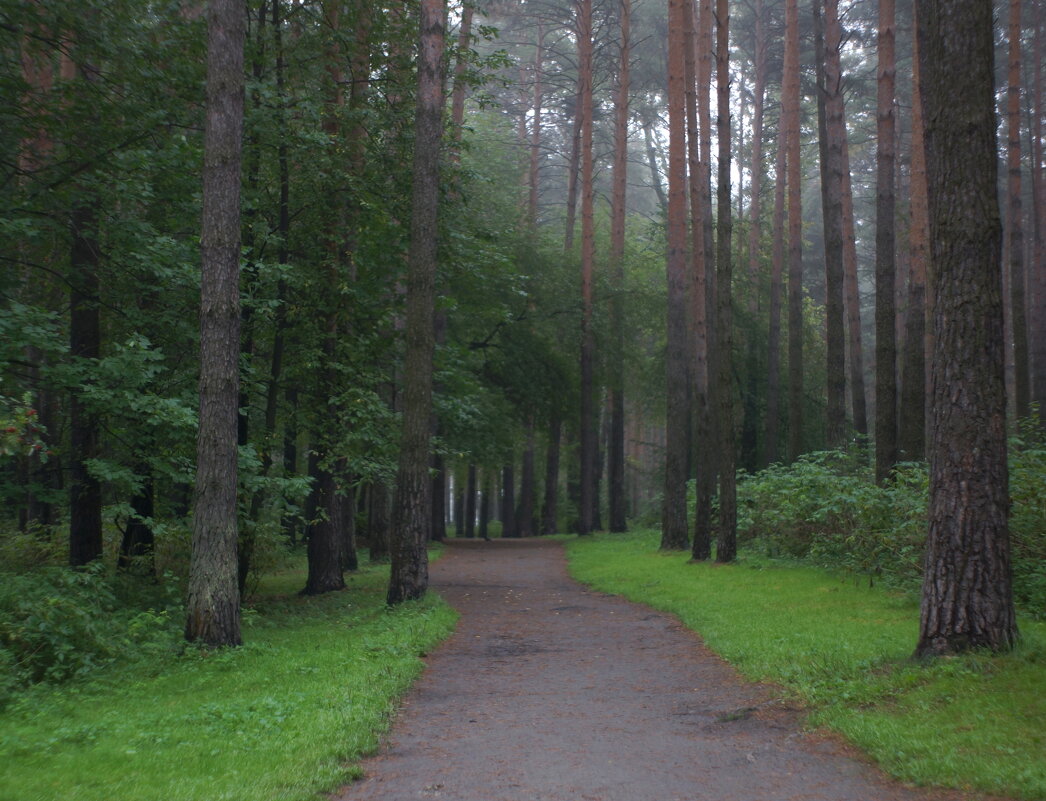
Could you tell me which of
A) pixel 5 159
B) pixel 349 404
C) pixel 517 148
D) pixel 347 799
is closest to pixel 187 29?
pixel 5 159

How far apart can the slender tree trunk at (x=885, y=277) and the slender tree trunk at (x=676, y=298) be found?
16.6ft

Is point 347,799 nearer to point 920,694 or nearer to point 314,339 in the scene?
point 920,694

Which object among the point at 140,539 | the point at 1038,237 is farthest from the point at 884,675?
the point at 1038,237

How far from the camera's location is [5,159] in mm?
11781

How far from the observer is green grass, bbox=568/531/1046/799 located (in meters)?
5.47

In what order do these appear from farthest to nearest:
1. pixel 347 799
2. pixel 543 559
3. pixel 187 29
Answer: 1. pixel 543 559
2. pixel 187 29
3. pixel 347 799

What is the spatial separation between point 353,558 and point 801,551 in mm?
10214

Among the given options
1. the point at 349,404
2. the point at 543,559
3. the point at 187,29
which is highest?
the point at 187,29

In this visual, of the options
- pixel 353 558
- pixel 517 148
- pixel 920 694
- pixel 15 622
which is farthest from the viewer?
pixel 517 148

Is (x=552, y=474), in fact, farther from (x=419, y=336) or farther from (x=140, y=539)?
(x=419, y=336)

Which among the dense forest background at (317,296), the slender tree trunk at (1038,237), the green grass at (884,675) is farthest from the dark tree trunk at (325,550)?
the slender tree trunk at (1038,237)

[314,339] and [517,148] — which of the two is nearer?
[314,339]

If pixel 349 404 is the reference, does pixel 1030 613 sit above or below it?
below

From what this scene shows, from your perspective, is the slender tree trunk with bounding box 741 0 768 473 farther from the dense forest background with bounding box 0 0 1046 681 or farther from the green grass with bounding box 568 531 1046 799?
the green grass with bounding box 568 531 1046 799
